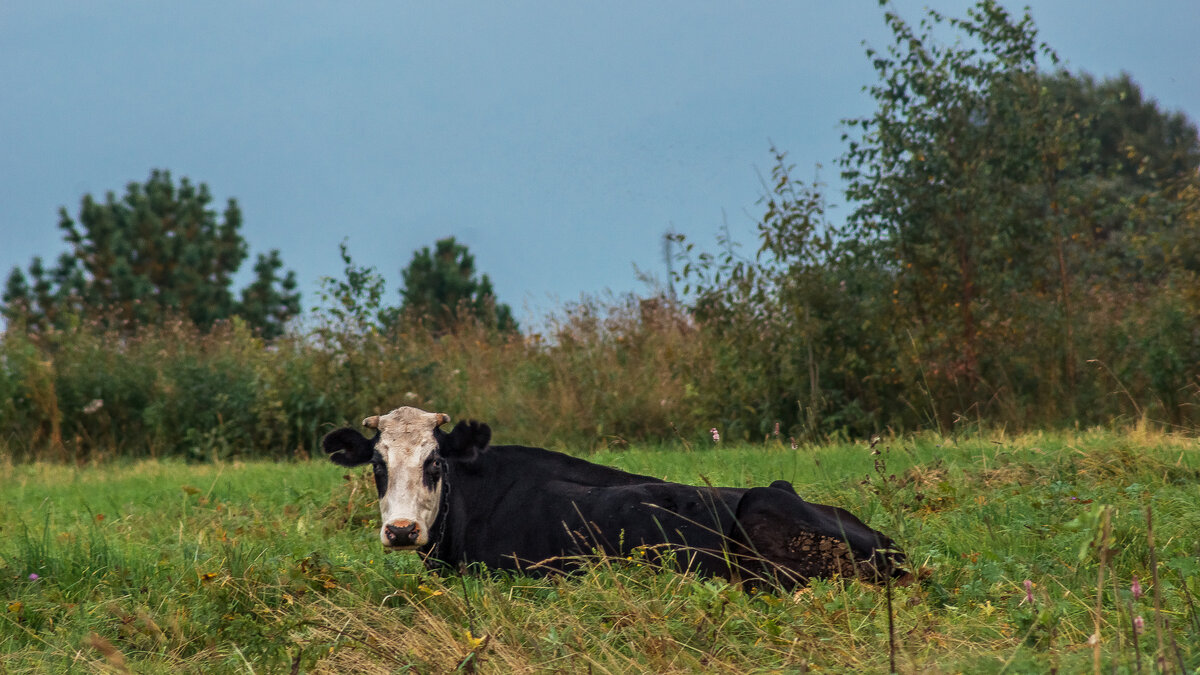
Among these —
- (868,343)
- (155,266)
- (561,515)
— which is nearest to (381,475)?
(561,515)

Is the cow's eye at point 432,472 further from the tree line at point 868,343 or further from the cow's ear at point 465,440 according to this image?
the tree line at point 868,343

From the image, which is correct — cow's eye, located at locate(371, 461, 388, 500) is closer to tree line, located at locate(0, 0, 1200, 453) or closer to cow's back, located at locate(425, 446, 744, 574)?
cow's back, located at locate(425, 446, 744, 574)

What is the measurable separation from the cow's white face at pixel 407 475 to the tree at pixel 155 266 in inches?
1241

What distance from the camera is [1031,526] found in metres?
5.73

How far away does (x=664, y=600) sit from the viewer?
4.34 metres

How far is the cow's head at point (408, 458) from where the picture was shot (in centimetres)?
511

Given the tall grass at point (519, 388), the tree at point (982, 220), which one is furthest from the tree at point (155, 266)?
the tree at point (982, 220)

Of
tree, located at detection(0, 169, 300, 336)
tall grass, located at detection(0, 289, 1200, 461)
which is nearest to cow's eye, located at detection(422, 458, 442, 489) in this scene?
tall grass, located at detection(0, 289, 1200, 461)

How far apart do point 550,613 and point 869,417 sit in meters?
8.13

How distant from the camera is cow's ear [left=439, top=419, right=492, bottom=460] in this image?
218 inches

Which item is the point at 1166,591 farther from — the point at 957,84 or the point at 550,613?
the point at 957,84

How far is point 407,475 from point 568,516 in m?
0.84

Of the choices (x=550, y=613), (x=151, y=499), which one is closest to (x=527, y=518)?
(x=550, y=613)

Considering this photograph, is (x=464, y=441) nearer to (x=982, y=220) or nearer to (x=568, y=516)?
(x=568, y=516)
